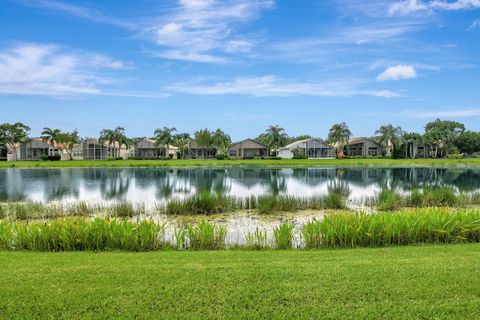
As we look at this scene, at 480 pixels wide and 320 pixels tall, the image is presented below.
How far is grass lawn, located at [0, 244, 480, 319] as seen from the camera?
478 cm

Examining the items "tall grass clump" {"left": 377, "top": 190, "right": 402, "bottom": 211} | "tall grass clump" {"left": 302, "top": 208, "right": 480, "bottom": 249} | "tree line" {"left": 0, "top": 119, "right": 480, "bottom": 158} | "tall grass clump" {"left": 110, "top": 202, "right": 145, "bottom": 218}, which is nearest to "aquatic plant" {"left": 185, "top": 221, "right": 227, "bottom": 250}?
"tall grass clump" {"left": 302, "top": 208, "right": 480, "bottom": 249}

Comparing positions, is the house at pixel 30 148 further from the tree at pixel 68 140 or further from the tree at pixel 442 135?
the tree at pixel 442 135

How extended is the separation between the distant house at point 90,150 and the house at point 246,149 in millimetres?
26205

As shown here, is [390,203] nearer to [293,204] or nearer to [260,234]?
[293,204]

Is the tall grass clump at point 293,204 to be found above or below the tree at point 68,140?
below

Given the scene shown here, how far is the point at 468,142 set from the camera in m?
85.0

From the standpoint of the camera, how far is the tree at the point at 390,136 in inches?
3155

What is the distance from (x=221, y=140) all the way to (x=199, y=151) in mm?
7845

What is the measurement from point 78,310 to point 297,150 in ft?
251

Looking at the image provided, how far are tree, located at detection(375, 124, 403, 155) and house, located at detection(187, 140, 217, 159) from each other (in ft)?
114

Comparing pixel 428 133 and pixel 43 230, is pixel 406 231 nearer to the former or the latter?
pixel 43 230

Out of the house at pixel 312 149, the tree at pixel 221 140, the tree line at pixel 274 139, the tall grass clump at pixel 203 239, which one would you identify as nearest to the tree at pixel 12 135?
the tree line at pixel 274 139

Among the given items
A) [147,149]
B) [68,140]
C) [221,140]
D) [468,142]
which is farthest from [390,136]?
[68,140]

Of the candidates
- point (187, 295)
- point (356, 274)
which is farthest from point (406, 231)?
point (187, 295)
